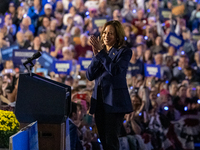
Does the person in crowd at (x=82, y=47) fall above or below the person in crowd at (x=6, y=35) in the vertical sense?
below

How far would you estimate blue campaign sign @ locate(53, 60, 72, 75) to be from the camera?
4.15 meters

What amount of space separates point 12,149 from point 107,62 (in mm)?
797

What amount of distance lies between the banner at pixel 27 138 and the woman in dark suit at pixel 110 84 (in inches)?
16.7

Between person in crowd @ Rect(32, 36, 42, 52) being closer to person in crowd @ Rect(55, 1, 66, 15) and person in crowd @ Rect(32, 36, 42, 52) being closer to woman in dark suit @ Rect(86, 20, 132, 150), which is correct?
person in crowd @ Rect(55, 1, 66, 15)

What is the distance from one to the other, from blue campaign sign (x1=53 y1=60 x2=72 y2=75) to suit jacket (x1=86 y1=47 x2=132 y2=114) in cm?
223

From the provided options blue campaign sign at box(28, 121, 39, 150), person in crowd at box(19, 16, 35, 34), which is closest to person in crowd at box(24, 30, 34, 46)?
person in crowd at box(19, 16, 35, 34)

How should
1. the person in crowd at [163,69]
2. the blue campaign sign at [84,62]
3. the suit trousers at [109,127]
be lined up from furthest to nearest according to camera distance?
the person in crowd at [163,69], the blue campaign sign at [84,62], the suit trousers at [109,127]

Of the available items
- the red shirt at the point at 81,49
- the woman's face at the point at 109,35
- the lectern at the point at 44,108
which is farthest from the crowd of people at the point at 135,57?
the woman's face at the point at 109,35

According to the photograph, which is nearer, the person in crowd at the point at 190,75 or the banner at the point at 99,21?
the person in crowd at the point at 190,75

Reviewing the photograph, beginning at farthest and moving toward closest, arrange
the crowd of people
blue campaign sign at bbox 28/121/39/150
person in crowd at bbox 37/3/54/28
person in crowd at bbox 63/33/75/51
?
person in crowd at bbox 37/3/54/28, person in crowd at bbox 63/33/75/51, the crowd of people, blue campaign sign at bbox 28/121/39/150

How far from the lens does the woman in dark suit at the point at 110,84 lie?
182cm

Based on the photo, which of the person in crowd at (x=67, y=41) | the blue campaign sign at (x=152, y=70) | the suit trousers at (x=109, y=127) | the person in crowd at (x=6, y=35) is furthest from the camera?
the person in crowd at (x=6, y=35)

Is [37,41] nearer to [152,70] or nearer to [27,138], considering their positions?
[152,70]

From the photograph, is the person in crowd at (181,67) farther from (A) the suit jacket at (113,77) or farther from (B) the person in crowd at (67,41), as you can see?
(A) the suit jacket at (113,77)
